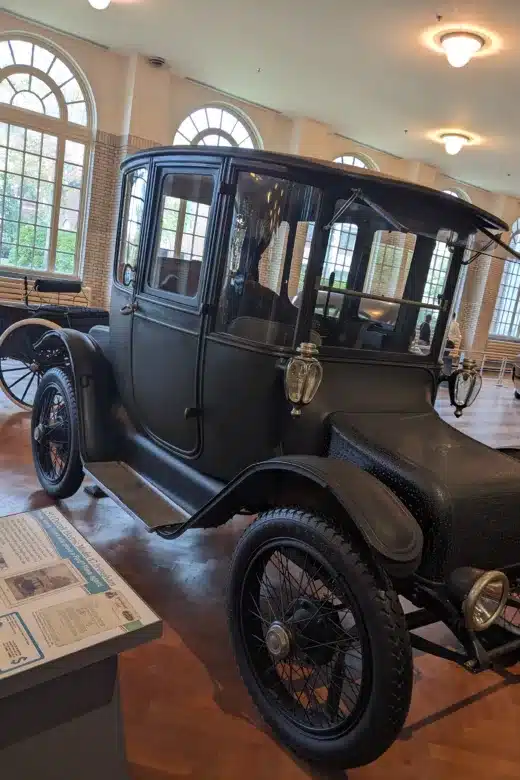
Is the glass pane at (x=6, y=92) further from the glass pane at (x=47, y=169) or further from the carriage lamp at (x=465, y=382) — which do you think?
the carriage lamp at (x=465, y=382)

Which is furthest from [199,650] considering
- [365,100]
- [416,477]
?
[365,100]

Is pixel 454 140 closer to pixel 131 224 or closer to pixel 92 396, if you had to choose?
pixel 131 224

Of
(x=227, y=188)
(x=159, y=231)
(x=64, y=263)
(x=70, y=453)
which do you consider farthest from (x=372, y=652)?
(x=64, y=263)

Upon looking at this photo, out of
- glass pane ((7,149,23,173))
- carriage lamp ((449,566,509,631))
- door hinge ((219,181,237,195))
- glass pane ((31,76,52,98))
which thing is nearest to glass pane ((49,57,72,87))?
glass pane ((31,76,52,98))

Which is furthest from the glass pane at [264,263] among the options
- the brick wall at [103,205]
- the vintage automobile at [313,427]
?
the brick wall at [103,205]

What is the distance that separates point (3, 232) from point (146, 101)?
3.09 m

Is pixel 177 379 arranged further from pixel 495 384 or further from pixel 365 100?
pixel 495 384

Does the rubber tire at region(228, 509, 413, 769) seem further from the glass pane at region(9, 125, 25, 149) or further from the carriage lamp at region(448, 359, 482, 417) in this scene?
the glass pane at region(9, 125, 25, 149)

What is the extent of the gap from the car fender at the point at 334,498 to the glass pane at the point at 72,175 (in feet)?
29.2

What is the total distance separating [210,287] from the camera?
7.72ft

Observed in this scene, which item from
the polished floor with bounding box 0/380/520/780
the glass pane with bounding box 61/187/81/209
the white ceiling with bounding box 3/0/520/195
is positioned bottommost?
the polished floor with bounding box 0/380/520/780

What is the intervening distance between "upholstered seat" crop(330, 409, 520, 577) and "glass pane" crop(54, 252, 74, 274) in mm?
8779

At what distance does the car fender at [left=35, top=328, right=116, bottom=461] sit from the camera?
3072mm

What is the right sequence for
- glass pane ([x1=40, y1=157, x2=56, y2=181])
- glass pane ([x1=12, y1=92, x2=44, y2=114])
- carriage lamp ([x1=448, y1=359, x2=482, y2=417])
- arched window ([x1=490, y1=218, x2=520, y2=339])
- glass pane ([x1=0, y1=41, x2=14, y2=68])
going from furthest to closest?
arched window ([x1=490, y1=218, x2=520, y2=339]) < glass pane ([x1=40, y1=157, x2=56, y2=181]) < glass pane ([x1=12, y1=92, x2=44, y2=114]) < glass pane ([x1=0, y1=41, x2=14, y2=68]) < carriage lamp ([x1=448, y1=359, x2=482, y2=417])
